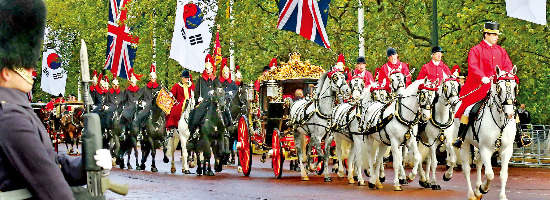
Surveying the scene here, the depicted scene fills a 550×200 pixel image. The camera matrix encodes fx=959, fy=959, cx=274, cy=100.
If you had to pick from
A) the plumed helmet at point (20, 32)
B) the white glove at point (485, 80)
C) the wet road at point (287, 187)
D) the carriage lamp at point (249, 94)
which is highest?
the carriage lamp at point (249, 94)

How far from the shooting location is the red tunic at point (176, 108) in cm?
2169

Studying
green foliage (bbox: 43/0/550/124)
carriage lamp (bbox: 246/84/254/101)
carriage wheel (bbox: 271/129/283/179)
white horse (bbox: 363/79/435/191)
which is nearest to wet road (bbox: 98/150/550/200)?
carriage wheel (bbox: 271/129/283/179)

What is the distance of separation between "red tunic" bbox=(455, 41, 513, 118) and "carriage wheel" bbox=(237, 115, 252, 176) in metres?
7.33

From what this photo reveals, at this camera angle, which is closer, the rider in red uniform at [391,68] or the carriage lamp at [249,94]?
the rider in red uniform at [391,68]

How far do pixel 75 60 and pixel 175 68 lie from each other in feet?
51.0

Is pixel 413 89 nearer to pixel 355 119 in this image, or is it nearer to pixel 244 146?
pixel 355 119

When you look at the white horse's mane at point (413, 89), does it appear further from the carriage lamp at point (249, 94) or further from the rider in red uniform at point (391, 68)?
the carriage lamp at point (249, 94)

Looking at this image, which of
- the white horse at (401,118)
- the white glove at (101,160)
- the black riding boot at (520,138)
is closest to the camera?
the white glove at (101,160)

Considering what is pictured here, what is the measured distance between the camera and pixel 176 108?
2172 cm

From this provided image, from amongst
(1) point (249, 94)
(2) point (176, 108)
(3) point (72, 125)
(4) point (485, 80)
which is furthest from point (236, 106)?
(3) point (72, 125)

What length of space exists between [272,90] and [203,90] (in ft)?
6.93


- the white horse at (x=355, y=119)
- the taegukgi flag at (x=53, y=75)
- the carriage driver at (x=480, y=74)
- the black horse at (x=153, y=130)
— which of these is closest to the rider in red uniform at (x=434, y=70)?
the white horse at (x=355, y=119)

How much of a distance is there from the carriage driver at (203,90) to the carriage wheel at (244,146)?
2.76 ft

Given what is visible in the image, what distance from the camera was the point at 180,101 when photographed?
21.8 meters
